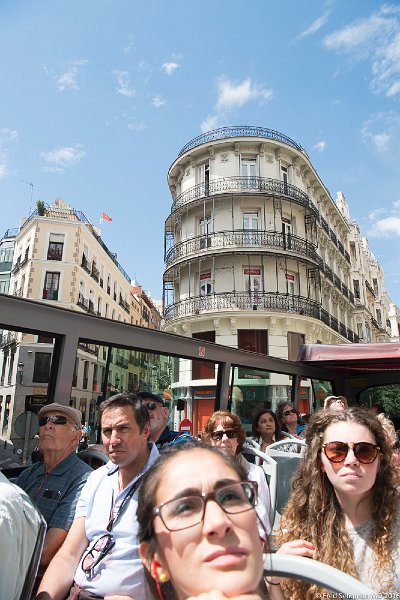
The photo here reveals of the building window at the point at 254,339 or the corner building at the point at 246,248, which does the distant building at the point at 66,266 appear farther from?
the building window at the point at 254,339

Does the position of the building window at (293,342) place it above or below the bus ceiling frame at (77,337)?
above

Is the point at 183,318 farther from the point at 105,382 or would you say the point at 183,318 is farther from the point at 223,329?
the point at 105,382

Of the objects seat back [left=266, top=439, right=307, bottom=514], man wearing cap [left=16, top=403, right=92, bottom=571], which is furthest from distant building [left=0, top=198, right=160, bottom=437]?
man wearing cap [left=16, top=403, right=92, bottom=571]

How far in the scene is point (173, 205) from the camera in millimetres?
24109

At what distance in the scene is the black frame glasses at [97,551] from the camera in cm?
218

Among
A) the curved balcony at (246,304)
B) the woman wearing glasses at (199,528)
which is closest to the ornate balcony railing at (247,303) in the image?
the curved balcony at (246,304)

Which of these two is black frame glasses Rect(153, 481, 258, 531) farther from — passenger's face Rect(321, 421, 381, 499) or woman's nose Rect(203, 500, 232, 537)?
passenger's face Rect(321, 421, 381, 499)

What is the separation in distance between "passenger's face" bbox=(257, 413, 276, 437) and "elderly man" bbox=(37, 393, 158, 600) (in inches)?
92.6

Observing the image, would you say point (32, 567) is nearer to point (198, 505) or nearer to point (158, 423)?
point (198, 505)

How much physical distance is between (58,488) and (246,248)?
18658 millimetres

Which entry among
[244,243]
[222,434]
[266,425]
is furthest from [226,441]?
[244,243]

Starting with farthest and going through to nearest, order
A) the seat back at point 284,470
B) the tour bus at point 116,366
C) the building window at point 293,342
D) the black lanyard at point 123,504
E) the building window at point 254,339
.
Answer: the building window at point 293,342 < the building window at point 254,339 < the seat back at point 284,470 < the tour bus at point 116,366 < the black lanyard at point 123,504

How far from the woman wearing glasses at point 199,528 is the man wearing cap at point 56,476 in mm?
1688

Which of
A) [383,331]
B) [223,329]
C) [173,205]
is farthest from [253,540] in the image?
[383,331]
